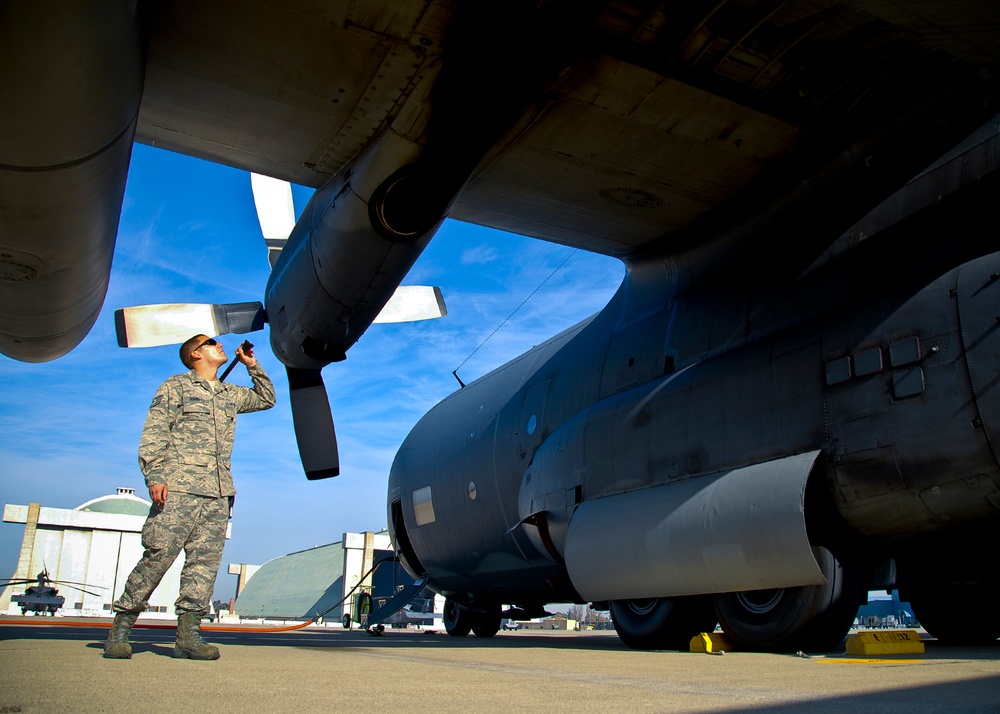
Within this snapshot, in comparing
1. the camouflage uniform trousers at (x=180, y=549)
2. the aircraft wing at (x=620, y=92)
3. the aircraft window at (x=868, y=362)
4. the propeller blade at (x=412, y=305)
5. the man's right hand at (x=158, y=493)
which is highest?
the aircraft wing at (x=620, y=92)

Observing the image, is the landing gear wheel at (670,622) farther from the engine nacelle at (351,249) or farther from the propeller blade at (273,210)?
the propeller blade at (273,210)

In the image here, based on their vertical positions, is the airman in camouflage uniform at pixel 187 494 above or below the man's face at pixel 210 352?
below

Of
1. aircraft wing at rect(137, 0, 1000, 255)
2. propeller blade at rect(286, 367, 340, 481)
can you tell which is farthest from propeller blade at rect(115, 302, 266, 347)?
aircraft wing at rect(137, 0, 1000, 255)

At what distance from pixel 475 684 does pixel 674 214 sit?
6362mm

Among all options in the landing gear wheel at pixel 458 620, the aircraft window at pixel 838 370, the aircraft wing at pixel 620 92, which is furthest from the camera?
the landing gear wheel at pixel 458 620

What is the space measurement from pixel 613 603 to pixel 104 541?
4496 centimetres

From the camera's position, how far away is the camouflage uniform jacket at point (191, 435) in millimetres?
5086

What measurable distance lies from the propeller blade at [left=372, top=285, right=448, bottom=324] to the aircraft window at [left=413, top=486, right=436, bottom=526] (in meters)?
4.00

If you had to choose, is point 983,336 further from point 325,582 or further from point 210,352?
point 325,582

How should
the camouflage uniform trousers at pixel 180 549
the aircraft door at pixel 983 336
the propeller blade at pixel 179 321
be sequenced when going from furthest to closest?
1. the propeller blade at pixel 179 321
2. the aircraft door at pixel 983 336
3. the camouflage uniform trousers at pixel 180 549

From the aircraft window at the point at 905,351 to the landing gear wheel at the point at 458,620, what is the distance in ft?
32.6

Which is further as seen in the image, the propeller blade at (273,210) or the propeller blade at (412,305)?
the propeller blade at (412,305)

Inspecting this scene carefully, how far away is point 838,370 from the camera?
22.1 ft

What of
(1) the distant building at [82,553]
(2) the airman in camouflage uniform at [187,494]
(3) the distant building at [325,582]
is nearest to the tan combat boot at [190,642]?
(2) the airman in camouflage uniform at [187,494]
